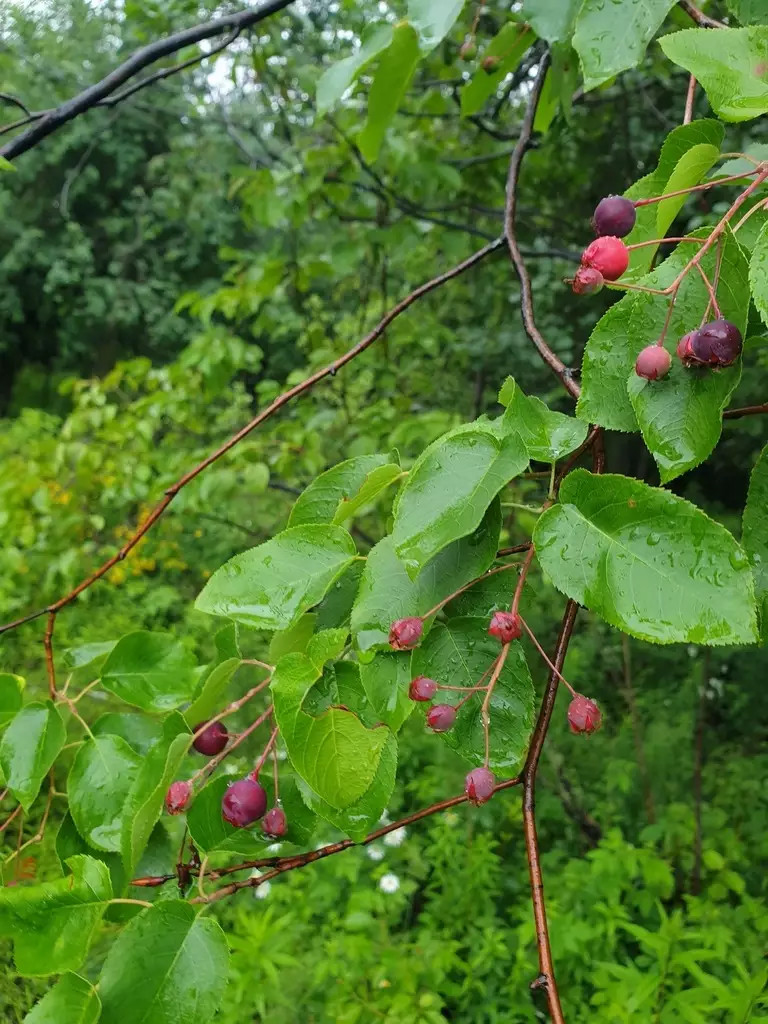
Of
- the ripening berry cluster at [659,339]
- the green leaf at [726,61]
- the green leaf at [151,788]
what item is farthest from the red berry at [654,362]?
the green leaf at [151,788]

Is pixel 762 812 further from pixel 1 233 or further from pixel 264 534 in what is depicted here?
pixel 1 233

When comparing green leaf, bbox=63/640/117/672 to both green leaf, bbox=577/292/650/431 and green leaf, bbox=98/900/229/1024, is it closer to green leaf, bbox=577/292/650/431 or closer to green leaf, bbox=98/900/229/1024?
green leaf, bbox=98/900/229/1024

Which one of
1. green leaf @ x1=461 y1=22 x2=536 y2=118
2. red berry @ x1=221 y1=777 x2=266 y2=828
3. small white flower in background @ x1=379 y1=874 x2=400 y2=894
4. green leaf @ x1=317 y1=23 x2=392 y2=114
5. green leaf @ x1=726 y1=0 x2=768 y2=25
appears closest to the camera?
red berry @ x1=221 y1=777 x2=266 y2=828

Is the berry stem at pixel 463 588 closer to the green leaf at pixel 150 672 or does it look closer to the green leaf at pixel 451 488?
the green leaf at pixel 451 488

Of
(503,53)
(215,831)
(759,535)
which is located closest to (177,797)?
(215,831)

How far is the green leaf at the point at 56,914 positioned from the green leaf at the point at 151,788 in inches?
0.8

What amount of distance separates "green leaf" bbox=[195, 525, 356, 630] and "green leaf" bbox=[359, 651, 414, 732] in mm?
47

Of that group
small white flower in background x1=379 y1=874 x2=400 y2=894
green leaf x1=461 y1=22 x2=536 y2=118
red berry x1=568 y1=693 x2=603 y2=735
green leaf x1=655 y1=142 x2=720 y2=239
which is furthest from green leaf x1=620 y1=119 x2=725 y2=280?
small white flower in background x1=379 y1=874 x2=400 y2=894

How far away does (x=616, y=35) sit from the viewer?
17.7 inches

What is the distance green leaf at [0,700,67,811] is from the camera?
50 centimetres

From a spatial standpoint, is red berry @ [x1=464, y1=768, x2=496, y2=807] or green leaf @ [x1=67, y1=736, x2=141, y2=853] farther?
green leaf @ [x1=67, y1=736, x2=141, y2=853]

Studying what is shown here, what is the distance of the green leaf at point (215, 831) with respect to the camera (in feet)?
1.41

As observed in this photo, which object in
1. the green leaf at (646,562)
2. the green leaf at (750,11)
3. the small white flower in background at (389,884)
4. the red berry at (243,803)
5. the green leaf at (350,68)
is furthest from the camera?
the small white flower in background at (389,884)

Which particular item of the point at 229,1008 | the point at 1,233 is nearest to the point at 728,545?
the point at 229,1008
